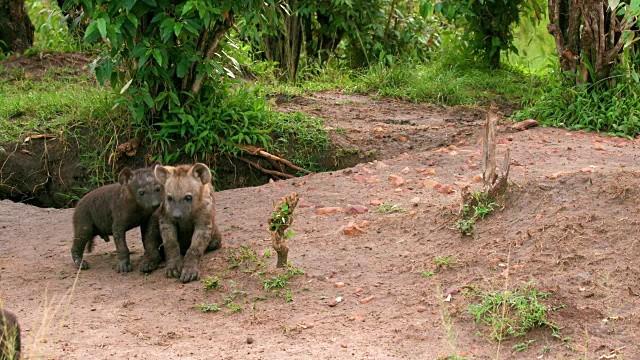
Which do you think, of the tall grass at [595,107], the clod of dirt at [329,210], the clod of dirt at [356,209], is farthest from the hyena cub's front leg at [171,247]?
the tall grass at [595,107]

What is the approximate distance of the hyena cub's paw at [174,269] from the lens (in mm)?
6141

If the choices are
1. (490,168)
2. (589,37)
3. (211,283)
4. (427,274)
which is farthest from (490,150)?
(589,37)

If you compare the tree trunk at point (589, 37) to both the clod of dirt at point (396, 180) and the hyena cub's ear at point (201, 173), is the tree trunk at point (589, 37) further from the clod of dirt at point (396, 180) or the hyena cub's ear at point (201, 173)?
the hyena cub's ear at point (201, 173)

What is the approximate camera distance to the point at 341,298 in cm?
550

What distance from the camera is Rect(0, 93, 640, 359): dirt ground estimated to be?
4.80 m

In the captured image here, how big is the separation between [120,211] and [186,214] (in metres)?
0.59

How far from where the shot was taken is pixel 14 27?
11.4 m

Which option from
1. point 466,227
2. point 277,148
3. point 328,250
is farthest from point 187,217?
point 277,148

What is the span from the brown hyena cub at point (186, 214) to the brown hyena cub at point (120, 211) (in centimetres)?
12

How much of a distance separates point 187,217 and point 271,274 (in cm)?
82

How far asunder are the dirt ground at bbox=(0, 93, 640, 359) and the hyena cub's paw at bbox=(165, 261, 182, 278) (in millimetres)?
137

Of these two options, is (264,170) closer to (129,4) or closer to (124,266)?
(129,4)

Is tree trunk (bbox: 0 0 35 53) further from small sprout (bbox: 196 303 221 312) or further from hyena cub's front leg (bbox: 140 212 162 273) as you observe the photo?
small sprout (bbox: 196 303 221 312)

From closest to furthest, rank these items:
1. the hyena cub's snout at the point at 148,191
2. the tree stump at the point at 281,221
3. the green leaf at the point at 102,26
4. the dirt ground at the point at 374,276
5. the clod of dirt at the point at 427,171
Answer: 1. the dirt ground at the point at 374,276
2. the tree stump at the point at 281,221
3. the hyena cub's snout at the point at 148,191
4. the green leaf at the point at 102,26
5. the clod of dirt at the point at 427,171
